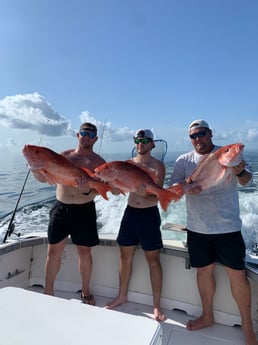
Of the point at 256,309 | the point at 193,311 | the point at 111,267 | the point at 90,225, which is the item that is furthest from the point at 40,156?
the point at 256,309

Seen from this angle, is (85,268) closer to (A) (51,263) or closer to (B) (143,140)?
(A) (51,263)

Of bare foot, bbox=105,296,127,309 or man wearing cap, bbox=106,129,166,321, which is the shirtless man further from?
man wearing cap, bbox=106,129,166,321

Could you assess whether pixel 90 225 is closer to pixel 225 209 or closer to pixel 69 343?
pixel 225 209

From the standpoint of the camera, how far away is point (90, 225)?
2.93 m

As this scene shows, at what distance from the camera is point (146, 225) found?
2801 mm

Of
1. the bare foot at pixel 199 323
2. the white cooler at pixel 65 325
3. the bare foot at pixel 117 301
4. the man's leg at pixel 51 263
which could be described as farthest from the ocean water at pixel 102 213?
the white cooler at pixel 65 325

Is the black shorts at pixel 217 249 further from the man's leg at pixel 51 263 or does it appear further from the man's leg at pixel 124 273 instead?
the man's leg at pixel 51 263

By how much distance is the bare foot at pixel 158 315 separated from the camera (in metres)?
2.78

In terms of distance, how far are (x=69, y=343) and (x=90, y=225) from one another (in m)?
1.86

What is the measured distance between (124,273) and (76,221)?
0.80 metres

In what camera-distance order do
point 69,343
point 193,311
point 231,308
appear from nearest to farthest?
point 69,343 < point 231,308 < point 193,311

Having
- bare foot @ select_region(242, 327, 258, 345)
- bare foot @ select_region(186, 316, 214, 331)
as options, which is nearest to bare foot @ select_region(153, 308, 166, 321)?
bare foot @ select_region(186, 316, 214, 331)

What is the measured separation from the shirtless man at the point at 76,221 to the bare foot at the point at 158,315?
77cm

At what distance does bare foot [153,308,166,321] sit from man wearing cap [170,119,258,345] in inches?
10.7
